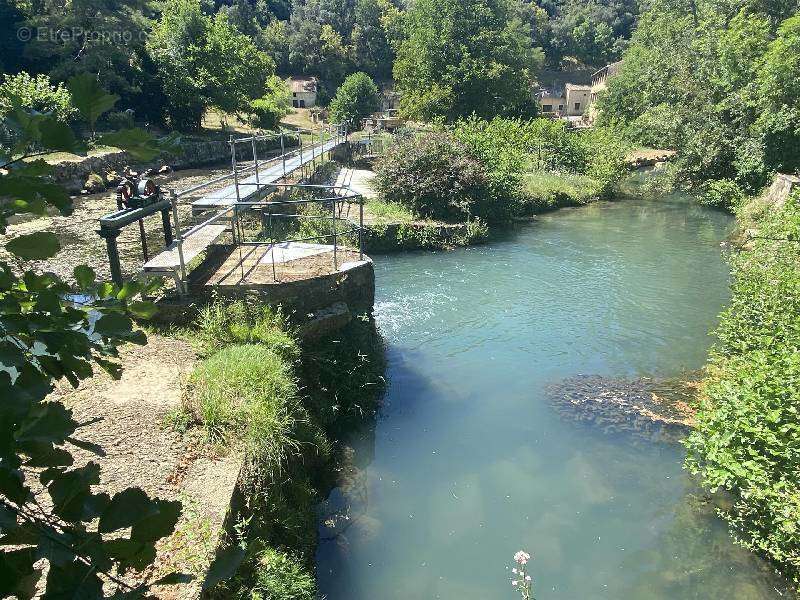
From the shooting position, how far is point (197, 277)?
965 centimetres

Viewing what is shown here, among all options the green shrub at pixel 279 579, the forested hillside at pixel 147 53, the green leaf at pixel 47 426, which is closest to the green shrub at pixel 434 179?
the forested hillside at pixel 147 53

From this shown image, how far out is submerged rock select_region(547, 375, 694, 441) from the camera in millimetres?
9617

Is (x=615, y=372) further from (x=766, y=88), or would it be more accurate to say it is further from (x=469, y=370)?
(x=766, y=88)

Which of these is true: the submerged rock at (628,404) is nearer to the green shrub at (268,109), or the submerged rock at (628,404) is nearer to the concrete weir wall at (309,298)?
the concrete weir wall at (309,298)

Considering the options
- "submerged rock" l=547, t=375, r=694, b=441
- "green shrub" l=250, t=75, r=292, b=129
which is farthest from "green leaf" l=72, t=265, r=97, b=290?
"green shrub" l=250, t=75, r=292, b=129

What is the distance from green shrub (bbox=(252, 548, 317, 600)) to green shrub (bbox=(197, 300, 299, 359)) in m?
3.33

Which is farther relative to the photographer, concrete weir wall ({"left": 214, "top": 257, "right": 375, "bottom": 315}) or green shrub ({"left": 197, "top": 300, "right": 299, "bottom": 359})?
concrete weir wall ({"left": 214, "top": 257, "right": 375, "bottom": 315})

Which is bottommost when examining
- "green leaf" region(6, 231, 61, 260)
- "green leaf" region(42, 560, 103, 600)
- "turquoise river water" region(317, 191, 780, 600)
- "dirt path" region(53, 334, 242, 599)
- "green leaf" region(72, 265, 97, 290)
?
"turquoise river water" region(317, 191, 780, 600)

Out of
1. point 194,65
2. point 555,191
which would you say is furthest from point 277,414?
point 194,65

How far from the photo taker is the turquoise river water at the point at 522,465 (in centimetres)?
677

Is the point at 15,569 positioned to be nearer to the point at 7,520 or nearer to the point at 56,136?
the point at 7,520

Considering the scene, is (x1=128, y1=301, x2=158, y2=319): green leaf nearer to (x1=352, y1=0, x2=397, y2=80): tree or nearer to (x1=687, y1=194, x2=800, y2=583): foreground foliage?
(x1=687, y1=194, x2=800, y2=583): foreground foliage

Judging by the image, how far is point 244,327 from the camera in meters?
8.59

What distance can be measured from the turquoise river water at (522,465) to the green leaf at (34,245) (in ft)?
19.1
